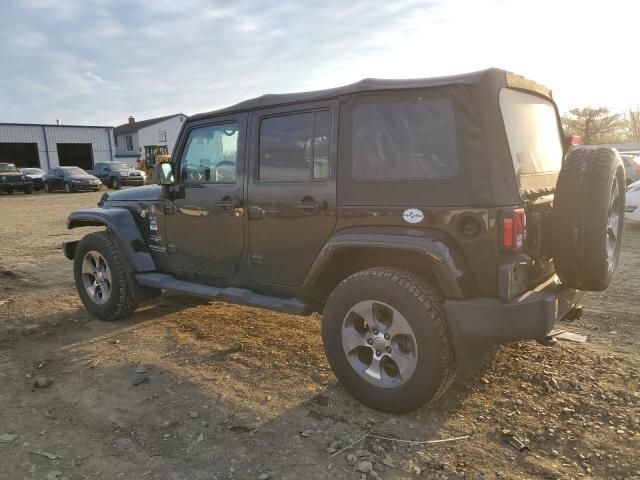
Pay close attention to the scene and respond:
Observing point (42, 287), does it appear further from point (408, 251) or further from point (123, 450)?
point (408, 251)

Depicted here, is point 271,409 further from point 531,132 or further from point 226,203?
point 531,132

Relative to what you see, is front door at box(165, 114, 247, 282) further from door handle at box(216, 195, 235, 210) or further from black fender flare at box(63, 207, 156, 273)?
black fender flare at box(63, 207, 156, 273)

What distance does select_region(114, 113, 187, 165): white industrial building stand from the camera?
174 feet

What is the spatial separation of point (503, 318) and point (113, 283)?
3609mm

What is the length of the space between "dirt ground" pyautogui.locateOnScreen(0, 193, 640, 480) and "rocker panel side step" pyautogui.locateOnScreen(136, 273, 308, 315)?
1.59 feet

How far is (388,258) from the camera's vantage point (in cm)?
314

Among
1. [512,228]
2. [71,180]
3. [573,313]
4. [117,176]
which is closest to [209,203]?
[512,228]

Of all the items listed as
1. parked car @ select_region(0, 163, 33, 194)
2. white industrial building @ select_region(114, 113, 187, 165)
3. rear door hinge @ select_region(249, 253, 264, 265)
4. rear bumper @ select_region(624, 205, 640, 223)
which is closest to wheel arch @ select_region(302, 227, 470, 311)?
rear door hinge @ select_region(249, 253, 264, 265)

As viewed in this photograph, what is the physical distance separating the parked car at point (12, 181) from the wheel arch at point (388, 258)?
2795 cm

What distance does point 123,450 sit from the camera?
8.93ft

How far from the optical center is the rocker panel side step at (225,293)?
138 inches

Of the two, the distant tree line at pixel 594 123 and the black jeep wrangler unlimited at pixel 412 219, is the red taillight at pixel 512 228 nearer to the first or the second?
the black jeep wrangler unlimited at pixel 412 219

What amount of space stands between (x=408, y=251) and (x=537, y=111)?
5.04 feet

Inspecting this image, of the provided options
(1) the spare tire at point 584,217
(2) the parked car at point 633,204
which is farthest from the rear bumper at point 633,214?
(1) the spare tire at point 584,217
